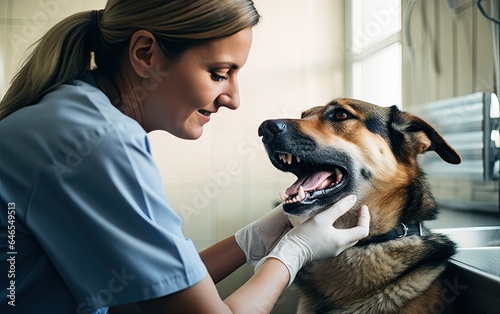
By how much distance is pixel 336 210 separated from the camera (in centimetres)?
89

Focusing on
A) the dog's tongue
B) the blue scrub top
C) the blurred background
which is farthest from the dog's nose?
the blurred background

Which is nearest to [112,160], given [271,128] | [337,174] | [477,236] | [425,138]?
[271,128]

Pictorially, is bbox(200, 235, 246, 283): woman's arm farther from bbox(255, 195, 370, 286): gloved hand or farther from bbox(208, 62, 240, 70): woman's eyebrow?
bbox(208, 62, 240, 70): woman's eyebrow

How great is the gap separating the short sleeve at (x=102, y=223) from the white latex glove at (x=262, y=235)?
1.56ft

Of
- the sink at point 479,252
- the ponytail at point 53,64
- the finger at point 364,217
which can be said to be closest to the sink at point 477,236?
the sink at point 479,252

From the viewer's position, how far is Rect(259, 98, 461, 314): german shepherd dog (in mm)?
891

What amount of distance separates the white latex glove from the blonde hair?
513mm

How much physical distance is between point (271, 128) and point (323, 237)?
24 centimetres

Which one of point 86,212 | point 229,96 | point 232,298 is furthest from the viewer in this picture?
point 229,96

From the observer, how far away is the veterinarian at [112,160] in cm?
61

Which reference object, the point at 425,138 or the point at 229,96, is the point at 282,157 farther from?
the point at 425,138

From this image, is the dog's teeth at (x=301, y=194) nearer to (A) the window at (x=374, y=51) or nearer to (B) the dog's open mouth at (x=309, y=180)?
(B) the dog's open mouth at (x=309, y=180)

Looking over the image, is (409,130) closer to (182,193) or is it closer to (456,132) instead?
(456,132)

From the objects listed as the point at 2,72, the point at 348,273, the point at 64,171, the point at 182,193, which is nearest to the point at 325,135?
the point at 348,273
